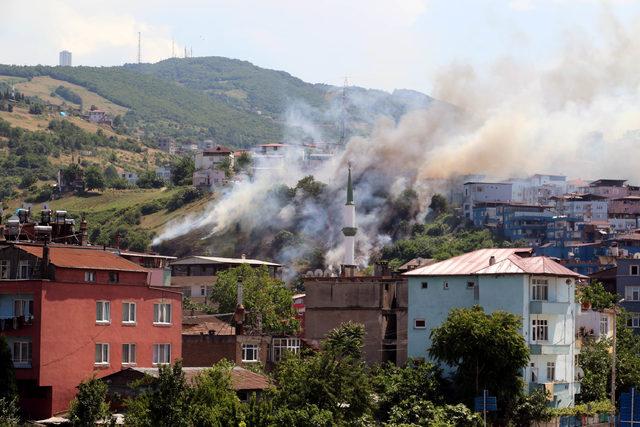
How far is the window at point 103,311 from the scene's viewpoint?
70.6 metres

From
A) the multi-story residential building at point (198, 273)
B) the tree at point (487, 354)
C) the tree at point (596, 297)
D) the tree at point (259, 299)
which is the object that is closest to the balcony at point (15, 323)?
the tree at point (487, 354)

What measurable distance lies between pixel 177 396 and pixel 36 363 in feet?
33.3

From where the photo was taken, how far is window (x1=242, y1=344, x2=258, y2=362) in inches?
3300

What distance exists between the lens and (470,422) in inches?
2746

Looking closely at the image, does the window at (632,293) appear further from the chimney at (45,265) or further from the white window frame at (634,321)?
the chimney at (45,265)

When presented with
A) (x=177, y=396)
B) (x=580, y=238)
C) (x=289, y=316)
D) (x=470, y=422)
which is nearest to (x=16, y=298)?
(x=177, y=396)

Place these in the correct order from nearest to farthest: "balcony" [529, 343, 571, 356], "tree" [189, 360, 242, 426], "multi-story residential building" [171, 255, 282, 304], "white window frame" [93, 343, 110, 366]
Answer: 1. "tree" [189, 360, 242, 426]
2. "white window frame" [93, 343, 110, 366]
3. "balcony" [529, 343, 571, 356]
4. "multi-story residential building" [171, 255, 282, 304]

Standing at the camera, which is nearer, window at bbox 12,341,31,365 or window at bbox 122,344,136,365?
window at bbox 12,341,31,365

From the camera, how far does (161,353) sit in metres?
74.4

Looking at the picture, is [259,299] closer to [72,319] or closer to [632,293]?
[632,293]

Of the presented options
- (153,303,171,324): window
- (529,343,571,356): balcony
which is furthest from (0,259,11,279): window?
(529,343,571,356): balcony

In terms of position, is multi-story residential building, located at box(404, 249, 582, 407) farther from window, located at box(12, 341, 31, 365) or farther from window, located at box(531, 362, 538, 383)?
window, located at box(12, 341, 31, 365)

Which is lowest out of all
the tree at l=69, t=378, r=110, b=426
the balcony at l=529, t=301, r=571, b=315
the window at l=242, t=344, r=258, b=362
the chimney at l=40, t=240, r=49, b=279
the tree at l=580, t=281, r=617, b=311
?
the tree at l=69, t=378, r=110, b=426

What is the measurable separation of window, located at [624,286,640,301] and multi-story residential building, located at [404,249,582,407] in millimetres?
44991
